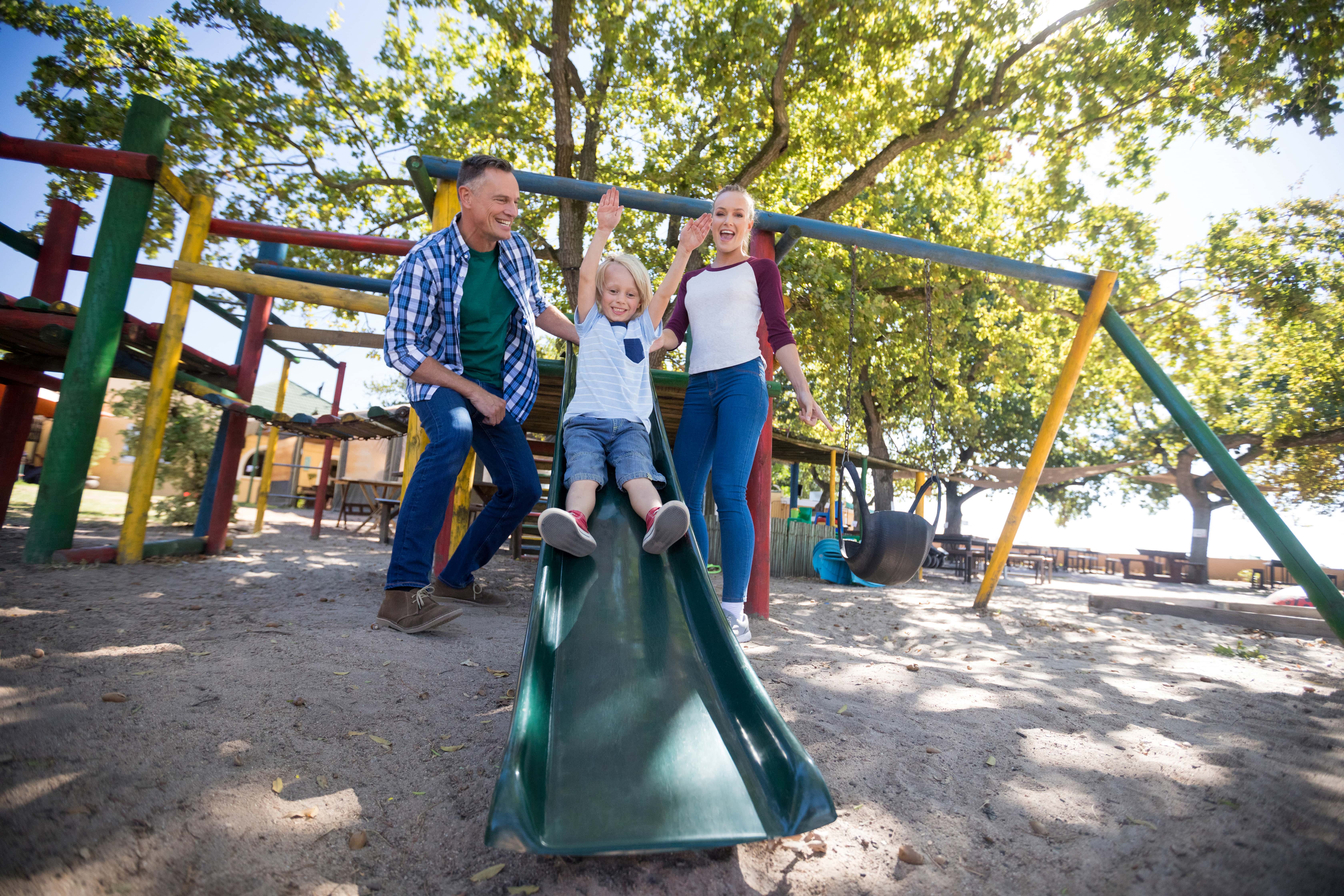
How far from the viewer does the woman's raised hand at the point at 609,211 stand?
304 centimetres

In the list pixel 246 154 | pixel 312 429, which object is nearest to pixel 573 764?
pixel 312 429

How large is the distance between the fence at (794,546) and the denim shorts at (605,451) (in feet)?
22.8

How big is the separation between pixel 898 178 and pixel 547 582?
13.3m

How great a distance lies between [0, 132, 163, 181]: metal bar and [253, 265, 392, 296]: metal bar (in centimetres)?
176

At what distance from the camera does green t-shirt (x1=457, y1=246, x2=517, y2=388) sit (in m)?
2.97

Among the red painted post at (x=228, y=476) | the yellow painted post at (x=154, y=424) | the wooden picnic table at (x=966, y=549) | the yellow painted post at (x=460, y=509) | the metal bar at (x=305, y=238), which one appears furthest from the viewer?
the wooden picnic table at (x=966, y=549)

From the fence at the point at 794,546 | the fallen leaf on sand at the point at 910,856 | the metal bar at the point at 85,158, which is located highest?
the metal bar at the point at 85,158

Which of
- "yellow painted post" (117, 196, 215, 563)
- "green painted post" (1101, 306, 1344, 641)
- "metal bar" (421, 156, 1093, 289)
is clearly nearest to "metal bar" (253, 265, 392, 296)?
"yellow painted post" (117, 196, 215, 563)

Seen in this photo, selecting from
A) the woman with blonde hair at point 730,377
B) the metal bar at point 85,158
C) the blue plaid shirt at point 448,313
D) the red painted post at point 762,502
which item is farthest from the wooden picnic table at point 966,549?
the metal bar at point 85,158

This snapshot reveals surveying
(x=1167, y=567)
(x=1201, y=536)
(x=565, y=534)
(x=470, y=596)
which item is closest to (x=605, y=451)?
(x=565, y=534)

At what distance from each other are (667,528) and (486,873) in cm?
122

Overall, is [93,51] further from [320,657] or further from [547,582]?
[547,582]

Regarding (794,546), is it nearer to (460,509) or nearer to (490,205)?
Answer: (460,509)

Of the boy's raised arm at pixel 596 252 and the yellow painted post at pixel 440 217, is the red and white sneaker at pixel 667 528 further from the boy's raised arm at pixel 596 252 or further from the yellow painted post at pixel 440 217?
the yellow painted post at pixel 440 217
